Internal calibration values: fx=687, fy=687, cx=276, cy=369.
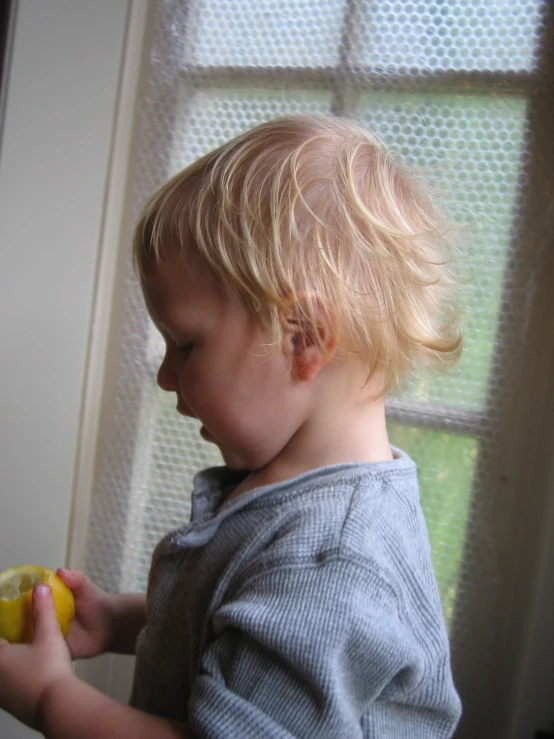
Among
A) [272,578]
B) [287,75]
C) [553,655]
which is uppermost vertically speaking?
[287,75]

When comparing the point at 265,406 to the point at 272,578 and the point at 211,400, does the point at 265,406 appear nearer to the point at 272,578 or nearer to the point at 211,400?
the point at 211,400

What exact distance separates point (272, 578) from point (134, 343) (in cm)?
55

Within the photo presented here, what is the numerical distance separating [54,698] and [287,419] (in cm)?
28

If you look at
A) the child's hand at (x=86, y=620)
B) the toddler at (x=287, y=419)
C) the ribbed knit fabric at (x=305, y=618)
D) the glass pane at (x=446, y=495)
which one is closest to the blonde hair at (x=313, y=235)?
the toddler at (x=287, y=419)

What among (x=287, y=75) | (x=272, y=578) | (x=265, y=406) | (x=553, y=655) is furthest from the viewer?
(x=287, y=75)

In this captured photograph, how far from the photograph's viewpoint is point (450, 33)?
788 millimetres

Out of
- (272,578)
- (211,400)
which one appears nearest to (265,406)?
(211,400)

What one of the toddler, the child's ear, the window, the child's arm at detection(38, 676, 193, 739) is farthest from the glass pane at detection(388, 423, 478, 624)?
the child's arm at detection(38, 676, 193, 739)

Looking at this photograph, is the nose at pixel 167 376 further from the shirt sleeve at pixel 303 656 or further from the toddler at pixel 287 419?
the shirt sleeve at pixel 303 656

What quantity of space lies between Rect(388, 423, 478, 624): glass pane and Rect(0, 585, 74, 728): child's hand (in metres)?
0.44

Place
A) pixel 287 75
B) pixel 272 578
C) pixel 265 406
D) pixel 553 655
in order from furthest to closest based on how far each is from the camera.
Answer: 1. pixel 287 75
2. pixel 553 655
3. pixel 265 406
4. pixel 272 578

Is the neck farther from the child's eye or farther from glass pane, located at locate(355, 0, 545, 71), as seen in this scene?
glass pane, located at locate(355, 0, 545, 71)

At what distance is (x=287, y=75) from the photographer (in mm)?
873

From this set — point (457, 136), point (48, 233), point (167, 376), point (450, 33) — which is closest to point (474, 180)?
point (457, 136)
